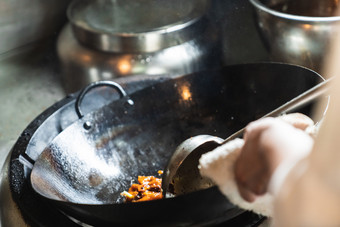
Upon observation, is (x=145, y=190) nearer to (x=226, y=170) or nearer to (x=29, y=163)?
(x=29, y=163)

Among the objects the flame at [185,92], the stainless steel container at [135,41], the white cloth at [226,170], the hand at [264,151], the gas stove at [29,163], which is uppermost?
the hand at [264,151]

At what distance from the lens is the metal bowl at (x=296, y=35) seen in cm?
200

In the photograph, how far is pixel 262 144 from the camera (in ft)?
2.70

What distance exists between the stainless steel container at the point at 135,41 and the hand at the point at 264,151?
64.7 inches

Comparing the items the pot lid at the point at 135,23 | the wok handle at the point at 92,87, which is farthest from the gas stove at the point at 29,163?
the pot lid at the point at 135,23

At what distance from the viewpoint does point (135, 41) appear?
2596mm

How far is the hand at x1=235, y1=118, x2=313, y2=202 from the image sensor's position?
0.74 m

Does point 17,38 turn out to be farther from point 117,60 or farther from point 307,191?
point 307,191

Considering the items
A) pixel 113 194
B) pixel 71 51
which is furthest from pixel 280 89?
pixel 71 51

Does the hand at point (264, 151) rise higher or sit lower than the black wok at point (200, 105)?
higher

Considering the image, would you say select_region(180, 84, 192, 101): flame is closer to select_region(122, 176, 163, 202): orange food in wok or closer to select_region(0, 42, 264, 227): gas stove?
select_region(0, 42, 264, 227): gas stove

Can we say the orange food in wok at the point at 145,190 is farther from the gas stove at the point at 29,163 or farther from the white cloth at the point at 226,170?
the white cloth at the point at 226,170

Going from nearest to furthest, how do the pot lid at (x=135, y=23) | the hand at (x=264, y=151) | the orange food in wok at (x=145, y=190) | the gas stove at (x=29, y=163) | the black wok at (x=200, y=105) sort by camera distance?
the hand at (x=264, y=151) → the gas stove at (x=29, y=163) → the orange food in wok at (x=145, y=190) → the black wok at (x=200, y=105) → the pot lid at (x=135, y=23)

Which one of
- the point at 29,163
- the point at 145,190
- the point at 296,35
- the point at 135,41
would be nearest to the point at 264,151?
the point at 145,190
